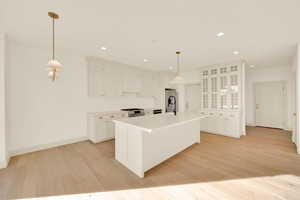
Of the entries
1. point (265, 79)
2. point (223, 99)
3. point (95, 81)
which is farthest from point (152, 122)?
point (265, 79)

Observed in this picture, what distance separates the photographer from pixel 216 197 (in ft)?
5.60

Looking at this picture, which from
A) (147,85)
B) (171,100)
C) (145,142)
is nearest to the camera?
(145,142)

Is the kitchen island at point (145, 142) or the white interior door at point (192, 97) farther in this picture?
the white interior door at point (192, 97)

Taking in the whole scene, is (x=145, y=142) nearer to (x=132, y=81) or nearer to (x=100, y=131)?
(x=100, y=131)

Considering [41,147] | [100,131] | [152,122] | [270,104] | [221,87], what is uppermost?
[221,87]

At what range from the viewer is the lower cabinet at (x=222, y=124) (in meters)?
4.29

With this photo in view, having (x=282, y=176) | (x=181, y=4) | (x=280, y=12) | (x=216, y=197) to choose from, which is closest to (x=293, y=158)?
(x=282, y=176)

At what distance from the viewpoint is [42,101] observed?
3.28 metres

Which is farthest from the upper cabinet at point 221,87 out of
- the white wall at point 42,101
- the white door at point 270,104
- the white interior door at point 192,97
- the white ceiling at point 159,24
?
the white wall at point 42,101

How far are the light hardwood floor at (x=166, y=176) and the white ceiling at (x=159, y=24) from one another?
2.52 metres

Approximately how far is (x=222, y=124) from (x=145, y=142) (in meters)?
3.62

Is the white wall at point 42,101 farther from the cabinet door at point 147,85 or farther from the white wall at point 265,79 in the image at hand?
the white wall at point 265,79

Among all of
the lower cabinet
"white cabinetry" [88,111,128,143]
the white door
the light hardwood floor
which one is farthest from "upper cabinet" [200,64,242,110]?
"white cabinetry" [88,111,128,143]

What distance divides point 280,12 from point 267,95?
16.2 ft
